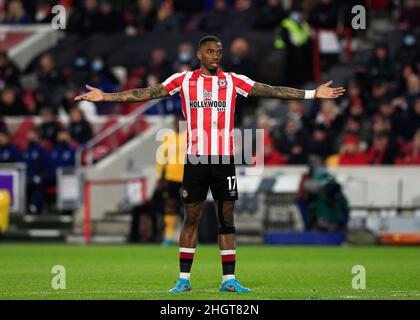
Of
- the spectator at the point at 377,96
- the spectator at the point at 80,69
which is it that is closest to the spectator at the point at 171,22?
the spectator at the point at 80,69

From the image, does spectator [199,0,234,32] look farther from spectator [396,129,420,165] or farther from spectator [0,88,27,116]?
spectator [396,129,420,165]

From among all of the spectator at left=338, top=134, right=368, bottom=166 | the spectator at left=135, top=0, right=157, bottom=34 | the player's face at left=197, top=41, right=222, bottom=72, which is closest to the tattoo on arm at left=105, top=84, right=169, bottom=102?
the player's face at left=197, top=41, right=222, bottom=72

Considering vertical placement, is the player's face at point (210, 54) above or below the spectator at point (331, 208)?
above

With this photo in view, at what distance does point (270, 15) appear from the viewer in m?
29.3

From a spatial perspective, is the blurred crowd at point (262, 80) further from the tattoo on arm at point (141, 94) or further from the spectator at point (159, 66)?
the tattoo on arm at point (141, 94)

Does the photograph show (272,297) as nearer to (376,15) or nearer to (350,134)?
(350,134)

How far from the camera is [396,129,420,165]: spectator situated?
2369 cm

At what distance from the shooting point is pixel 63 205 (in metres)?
25.8

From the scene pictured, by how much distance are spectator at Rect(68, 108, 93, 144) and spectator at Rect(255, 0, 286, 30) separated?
5.00m

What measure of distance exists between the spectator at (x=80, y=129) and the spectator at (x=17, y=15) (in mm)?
7084

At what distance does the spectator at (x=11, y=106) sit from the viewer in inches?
1157

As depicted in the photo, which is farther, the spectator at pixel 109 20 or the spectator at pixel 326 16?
the spectator at pixel 109 20

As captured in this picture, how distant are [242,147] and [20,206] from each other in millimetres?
5193
